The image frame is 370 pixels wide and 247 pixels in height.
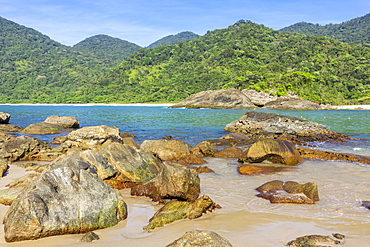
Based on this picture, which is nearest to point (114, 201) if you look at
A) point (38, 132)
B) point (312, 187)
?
point (312, 187)

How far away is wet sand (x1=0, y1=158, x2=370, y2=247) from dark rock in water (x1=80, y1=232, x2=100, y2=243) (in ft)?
0.40

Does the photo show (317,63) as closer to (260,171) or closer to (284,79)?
(284,79)

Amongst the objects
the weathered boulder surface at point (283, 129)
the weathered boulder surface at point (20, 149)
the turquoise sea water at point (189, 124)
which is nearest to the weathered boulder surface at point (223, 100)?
the turquoise sea water at point (189, 124)

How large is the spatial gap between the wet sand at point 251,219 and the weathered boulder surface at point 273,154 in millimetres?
2766

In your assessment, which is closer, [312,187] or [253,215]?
[253,215]

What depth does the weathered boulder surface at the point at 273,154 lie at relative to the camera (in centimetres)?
1460

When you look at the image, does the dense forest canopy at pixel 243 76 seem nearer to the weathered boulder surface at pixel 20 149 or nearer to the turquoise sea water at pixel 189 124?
the turquoise sea water at pixel 189 124

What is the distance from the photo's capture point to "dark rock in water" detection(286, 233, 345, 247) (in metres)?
A: 5.73

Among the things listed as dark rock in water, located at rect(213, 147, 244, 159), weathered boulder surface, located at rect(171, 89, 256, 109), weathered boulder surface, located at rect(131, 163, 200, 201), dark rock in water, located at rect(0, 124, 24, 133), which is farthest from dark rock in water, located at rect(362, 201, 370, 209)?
weathered boulder surface, located at rect(171, 89, 256, 109)

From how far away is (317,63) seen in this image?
150 metres

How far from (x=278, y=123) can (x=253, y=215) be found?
2570cm

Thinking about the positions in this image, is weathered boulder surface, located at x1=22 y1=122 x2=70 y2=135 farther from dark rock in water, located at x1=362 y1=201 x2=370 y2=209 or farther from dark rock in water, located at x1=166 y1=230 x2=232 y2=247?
dark rock in water, located at x1=362 y1=201 x2=370 y2=209

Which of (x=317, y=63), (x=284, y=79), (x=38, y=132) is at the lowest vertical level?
(x=38, y=132)

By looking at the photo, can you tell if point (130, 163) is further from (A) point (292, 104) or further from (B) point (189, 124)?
(A) point (292, 104)
